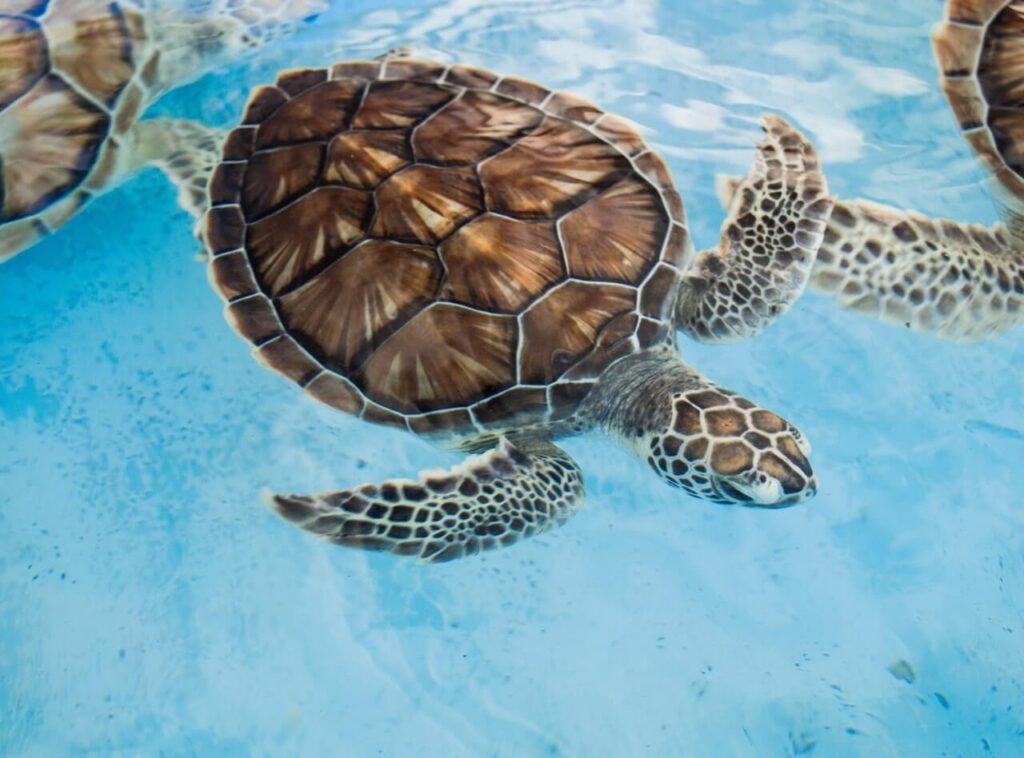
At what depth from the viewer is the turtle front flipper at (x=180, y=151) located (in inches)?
134

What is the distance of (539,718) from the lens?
294 cm

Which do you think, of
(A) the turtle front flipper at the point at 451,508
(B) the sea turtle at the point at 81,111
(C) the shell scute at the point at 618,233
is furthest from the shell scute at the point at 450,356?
(B) the sea turtle at the point at 81,111

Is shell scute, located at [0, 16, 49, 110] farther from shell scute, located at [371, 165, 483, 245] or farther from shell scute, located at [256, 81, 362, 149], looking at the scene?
shell scute, located at [371, 165, 483, 245]

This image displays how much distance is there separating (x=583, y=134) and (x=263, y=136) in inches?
52.6

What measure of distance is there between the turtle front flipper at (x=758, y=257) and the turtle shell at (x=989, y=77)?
0.87 metres

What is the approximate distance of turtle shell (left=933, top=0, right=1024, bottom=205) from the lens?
345 cm

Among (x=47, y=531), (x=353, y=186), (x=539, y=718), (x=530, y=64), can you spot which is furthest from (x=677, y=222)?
(x=47, y=531)

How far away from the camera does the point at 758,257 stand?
319 centimetres

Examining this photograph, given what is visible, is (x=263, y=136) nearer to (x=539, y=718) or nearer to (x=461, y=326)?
(x=461, y=326)

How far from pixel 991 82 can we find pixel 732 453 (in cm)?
232

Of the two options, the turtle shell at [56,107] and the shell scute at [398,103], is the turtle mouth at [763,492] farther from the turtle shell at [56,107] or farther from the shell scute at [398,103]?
the turtle shell at [56,107]

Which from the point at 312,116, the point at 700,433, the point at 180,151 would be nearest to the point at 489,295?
the point at 700,433

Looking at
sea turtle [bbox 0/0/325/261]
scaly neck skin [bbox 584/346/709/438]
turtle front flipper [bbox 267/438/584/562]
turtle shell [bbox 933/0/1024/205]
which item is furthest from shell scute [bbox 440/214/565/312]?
turtle shell [bbox 933/0/1024/205]

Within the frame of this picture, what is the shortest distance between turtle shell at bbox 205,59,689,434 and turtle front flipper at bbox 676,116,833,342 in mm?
192
